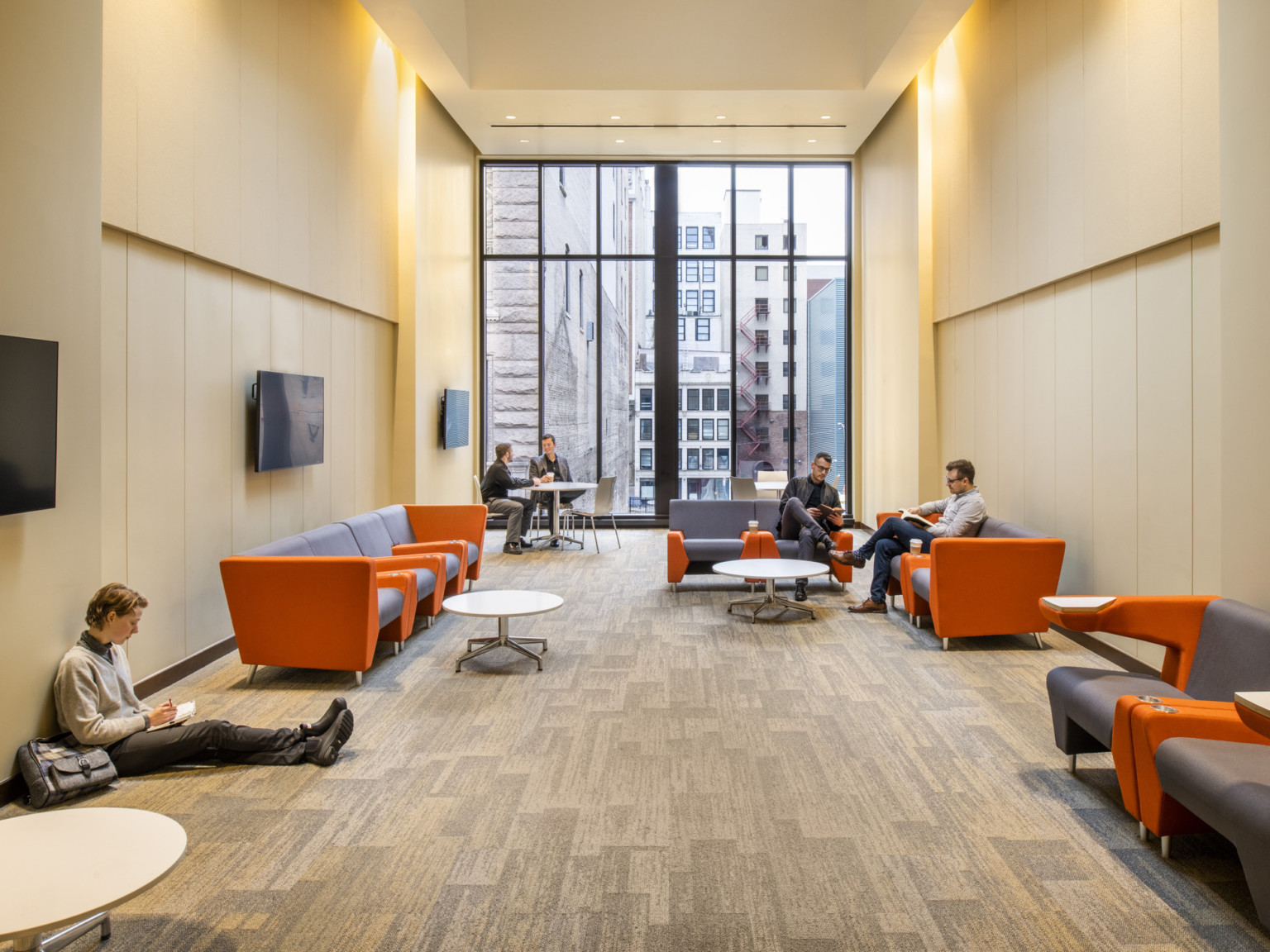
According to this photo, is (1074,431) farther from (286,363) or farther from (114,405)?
(114,405)

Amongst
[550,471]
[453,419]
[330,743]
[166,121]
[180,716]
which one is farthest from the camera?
[550,471]

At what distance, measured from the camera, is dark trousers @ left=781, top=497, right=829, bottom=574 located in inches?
314

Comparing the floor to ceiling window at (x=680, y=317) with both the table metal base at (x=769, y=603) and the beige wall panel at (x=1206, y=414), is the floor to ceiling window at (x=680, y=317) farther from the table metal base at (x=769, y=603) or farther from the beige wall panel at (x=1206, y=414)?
the beige wall panel at (x=1206, y=414)

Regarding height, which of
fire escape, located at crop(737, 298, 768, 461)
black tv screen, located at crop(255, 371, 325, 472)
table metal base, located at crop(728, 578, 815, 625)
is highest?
fire escape, located at crop(737, 298, 768, 461)

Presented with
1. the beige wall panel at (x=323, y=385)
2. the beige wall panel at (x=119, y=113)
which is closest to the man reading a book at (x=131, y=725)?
the beige wall panel at (x=119, y=113)

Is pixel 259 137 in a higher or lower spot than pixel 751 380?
higher

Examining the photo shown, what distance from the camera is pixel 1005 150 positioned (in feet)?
24.7

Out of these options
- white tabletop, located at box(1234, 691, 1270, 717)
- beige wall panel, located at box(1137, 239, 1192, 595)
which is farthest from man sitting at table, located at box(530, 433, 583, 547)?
white tabletop, located at box(1234, 691, 1270, 717)

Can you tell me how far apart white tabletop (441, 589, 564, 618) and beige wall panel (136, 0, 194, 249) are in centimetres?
273

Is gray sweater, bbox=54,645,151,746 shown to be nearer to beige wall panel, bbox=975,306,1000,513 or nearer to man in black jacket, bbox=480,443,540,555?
man in black jacket, bbox=480,443,540,555

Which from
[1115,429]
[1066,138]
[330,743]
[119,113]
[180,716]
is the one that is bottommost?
[330,743]

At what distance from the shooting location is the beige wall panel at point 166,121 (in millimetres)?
4777

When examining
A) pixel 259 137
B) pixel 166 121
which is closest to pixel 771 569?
pixel 259 137

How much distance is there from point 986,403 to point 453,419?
6053 mm
